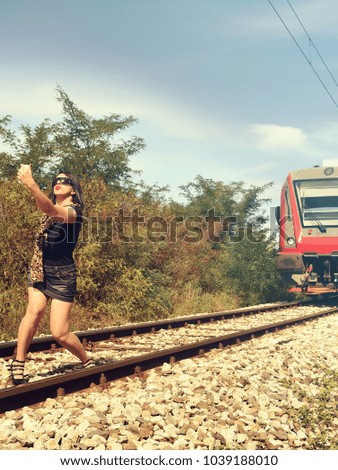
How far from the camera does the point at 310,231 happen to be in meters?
17.2

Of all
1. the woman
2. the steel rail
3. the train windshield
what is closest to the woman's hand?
the woman

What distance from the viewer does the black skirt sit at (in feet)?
18.6

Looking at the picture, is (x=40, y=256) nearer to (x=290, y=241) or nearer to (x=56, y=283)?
(x=56, y=283)

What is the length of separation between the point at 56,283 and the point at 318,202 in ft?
42.8

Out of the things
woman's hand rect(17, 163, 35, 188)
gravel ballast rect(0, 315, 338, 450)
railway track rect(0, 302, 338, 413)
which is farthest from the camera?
railway track rect(0, 302, 338, 413)

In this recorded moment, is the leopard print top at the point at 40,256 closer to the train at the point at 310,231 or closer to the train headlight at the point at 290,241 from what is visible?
the train at the point at 310,231

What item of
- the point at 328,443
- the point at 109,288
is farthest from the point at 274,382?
the point at 109,288

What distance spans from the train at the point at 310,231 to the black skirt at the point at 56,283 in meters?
12.2

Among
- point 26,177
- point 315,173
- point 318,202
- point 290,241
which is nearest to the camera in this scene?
point 26,177

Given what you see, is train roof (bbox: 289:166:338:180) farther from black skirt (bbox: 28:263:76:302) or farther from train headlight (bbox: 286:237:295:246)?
black skirt (bbox: 28:263:76:302)

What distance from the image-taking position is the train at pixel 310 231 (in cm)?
1708

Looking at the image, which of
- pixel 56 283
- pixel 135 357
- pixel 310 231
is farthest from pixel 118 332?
pixel 310 231

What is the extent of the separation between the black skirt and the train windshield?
12.6 m

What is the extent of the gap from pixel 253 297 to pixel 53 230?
14.8 meters
